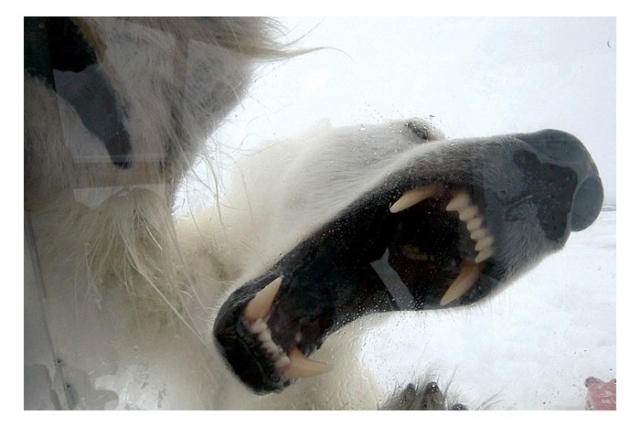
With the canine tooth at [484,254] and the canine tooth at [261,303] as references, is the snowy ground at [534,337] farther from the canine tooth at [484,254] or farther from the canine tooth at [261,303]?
the canine tooth at [261,303]

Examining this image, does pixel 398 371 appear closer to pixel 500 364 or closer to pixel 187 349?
pixel 500 364

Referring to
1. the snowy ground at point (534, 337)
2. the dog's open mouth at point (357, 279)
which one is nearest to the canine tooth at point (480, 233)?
the dog's open mouth at point (357, 279)

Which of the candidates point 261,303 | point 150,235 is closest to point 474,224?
point 261,303

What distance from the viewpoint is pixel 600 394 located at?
0.90 metres

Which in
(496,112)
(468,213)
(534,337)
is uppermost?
(496,112)

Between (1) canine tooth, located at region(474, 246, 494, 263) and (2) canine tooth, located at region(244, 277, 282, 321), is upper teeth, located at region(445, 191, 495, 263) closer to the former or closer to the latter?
(1) canine tooth, located at region(474, 246, 494, 263)

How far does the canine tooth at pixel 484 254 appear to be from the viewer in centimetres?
83

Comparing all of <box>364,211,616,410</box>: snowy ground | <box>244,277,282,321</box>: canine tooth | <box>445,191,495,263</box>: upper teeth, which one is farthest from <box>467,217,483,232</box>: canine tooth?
<box>244,277,282,321</box>: canine tooth

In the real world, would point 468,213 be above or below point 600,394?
above

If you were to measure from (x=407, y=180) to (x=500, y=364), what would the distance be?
1.05 feet

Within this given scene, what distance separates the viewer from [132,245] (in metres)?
0.99

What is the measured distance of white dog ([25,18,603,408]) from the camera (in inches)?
32.5

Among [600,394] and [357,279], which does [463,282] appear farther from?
[600,394]

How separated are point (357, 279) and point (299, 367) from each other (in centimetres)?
15
